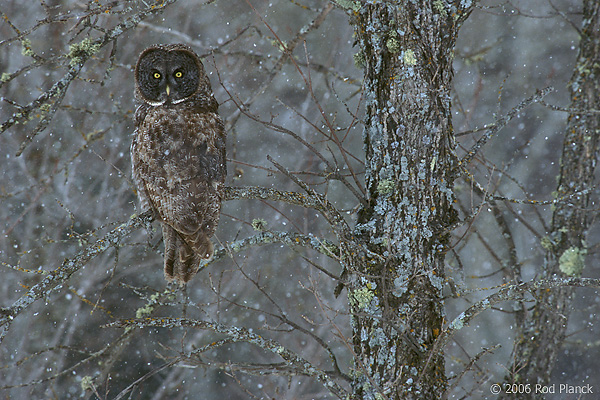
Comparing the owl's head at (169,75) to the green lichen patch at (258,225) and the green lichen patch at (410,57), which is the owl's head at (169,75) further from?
the green lichen patch at (410,57)

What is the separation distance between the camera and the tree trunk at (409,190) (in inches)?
126

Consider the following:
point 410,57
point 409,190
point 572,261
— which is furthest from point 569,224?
point 410,57

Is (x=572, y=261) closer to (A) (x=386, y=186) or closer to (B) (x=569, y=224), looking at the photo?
(B) (x=569, y=224)

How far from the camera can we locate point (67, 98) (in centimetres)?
929

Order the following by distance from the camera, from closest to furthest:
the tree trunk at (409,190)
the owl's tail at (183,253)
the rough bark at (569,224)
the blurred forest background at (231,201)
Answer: the tree trunk at (409,190) → the owl's tail at (183,253) → the rough bark at (569,224) → the blurred forest background at (231,201)

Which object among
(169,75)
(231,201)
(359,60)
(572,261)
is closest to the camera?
(359,60)

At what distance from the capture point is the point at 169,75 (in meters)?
4.18

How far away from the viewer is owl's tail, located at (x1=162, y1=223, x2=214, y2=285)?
12.8ft

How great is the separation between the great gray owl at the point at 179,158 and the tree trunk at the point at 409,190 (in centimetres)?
120

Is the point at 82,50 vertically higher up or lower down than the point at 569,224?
lower down

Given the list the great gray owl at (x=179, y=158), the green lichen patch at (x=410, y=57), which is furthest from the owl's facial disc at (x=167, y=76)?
the green lichen patch at (x=410, y=57)

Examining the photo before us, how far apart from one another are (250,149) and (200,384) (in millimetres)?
5046

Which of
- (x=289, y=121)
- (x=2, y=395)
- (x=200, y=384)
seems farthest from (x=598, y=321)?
(x=2, y=395)

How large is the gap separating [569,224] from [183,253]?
3054 millimetres
